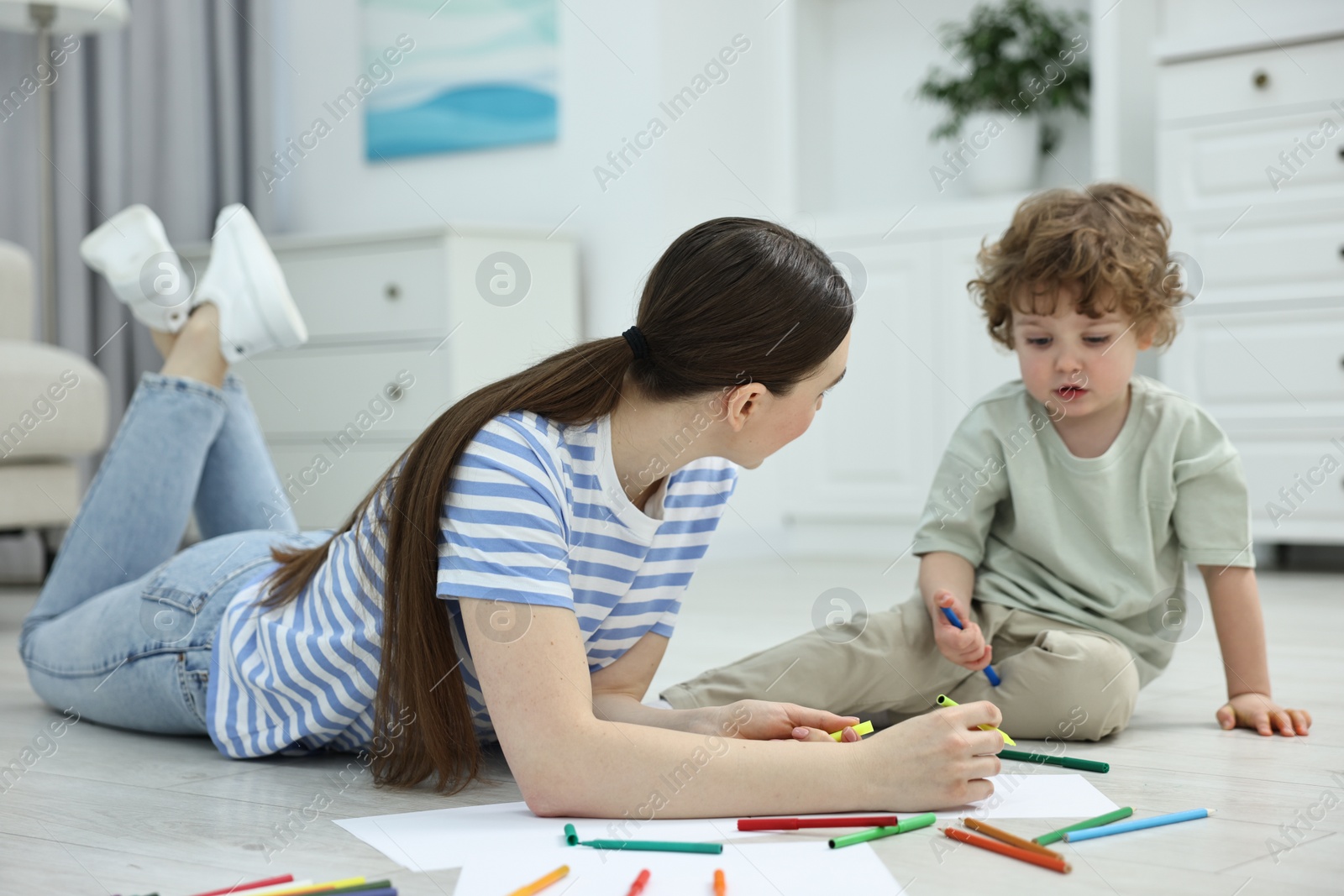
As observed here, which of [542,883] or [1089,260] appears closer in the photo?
[542,883]

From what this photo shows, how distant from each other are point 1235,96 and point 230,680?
2.19 metres

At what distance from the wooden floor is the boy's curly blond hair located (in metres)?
0.42

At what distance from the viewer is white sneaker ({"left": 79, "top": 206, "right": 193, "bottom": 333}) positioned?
149 centimetres

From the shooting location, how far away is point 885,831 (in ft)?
2.83

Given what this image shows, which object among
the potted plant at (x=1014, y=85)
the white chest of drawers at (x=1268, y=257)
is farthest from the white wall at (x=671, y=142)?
the white chest of drawers at (x=1268, y=257)

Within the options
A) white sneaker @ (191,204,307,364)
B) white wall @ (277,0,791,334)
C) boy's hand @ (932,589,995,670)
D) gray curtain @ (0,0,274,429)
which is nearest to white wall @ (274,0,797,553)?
white wall @ (277,0,791,334)

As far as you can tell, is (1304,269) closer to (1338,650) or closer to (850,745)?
(1338,650)

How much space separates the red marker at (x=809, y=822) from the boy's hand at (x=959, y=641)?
1.08 feet

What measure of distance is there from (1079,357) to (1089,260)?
0.09 meters

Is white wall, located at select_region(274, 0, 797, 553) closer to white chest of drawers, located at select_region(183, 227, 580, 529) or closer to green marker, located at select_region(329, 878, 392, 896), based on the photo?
white chest of drawers, located at select_region(183, 227, 580, 529)

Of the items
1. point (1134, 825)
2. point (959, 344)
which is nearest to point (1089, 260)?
point (1134, 825)

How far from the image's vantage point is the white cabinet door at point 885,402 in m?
2.89

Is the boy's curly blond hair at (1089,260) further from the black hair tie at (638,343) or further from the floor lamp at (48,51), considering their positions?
the floor lamp at (48,51)

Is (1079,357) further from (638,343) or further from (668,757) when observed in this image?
(668,757)
